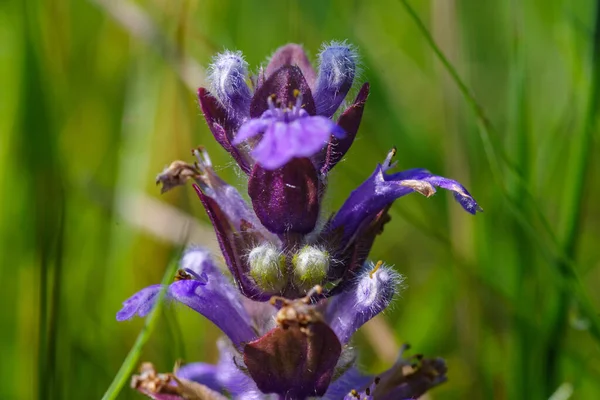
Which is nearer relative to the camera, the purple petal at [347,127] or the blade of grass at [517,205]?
the purple petal at [347,127]

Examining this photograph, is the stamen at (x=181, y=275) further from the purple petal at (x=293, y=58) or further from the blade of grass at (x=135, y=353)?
the purple petal at (x=293, y=58)

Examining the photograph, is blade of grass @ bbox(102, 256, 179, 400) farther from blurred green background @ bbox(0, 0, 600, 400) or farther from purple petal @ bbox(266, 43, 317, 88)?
purple petal @ bbox(266, 43, 317, 88)

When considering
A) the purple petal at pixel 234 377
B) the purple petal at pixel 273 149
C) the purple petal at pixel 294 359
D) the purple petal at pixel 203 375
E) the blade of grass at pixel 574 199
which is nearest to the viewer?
the purple petal at pixel 273 149

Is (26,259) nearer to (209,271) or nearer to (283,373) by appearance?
(209,271)

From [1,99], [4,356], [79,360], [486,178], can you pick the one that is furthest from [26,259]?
[486,178]

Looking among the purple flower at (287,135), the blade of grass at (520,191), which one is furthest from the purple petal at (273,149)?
the blade of grass at (520,191)
